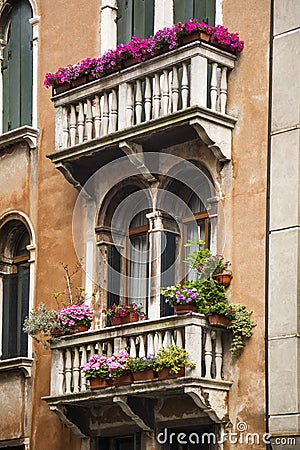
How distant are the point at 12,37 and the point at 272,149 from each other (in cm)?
670

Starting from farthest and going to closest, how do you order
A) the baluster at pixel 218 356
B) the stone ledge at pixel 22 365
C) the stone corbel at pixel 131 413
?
the stone ledge at pixel 22 365 → the stone corbel at pixel 131 413 → the baluster at pixel 218 356

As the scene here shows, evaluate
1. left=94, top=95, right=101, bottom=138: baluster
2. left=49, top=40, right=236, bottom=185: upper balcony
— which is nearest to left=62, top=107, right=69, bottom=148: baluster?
left=49, top=40, right=236, bottom=185: upper balcony

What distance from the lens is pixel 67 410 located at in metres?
16.9

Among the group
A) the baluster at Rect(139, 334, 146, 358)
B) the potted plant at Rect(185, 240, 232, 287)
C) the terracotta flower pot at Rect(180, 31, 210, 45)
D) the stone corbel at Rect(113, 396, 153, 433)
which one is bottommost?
the stone corbel at Rect(113, 396, 153, 433)

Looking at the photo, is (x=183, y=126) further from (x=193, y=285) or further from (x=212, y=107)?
(x=193, y=285)

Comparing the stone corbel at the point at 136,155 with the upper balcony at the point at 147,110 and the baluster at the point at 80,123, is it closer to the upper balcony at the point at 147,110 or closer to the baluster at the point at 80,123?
the upper balcony at the point at 147,110

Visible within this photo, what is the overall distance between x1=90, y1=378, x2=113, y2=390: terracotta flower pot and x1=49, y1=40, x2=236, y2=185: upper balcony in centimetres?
312

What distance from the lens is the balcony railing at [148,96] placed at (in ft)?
51.4

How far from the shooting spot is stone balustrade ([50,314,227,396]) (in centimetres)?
1499

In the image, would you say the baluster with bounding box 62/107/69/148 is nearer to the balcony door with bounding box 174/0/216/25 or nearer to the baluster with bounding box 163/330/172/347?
the balcony door with bounding box 174/0/216/25

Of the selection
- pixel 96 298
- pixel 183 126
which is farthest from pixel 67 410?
pixel 183 126

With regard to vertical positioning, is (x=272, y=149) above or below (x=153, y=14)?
below

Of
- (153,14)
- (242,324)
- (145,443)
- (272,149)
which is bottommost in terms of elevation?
(145,443)

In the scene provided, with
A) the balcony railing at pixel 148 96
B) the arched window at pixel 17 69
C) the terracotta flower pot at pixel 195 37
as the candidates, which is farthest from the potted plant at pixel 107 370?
the arched window at pixel 17 69
